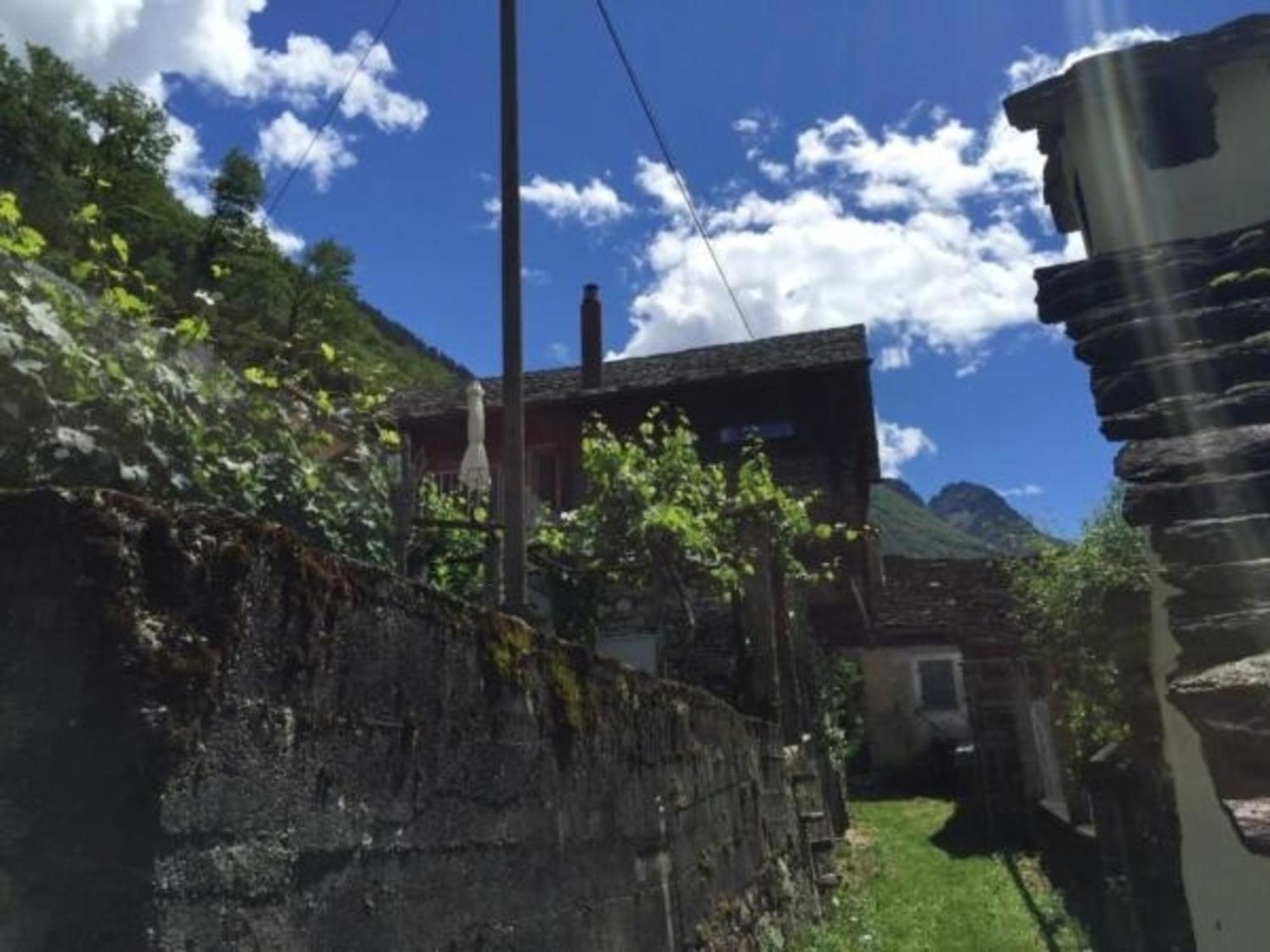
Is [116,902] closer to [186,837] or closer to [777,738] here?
[186,837]

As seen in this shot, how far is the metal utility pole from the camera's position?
6133 millimetres

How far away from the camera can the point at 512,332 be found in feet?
23.4

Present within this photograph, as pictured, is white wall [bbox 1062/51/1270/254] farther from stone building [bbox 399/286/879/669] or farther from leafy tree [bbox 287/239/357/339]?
leafy tree [bbox 287/239/357/339]

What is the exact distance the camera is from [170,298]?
347 cm

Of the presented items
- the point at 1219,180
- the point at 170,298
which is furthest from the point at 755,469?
the point at 170,298

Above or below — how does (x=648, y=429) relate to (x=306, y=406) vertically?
above

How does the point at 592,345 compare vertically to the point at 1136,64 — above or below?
above

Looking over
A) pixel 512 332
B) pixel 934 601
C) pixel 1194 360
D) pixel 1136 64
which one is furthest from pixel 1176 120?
pixel 934 601

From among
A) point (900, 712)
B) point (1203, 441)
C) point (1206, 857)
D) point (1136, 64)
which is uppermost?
point (1136, 64)

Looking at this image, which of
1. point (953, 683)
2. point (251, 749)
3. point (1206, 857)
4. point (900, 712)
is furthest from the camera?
point (953, 683)

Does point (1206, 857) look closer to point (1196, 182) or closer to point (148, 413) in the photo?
point (1196, 182)

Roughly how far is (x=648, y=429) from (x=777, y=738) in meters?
2.90

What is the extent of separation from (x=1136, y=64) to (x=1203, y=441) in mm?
2697

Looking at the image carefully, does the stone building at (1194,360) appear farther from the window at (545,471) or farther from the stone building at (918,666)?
the stone building at (918,666)
